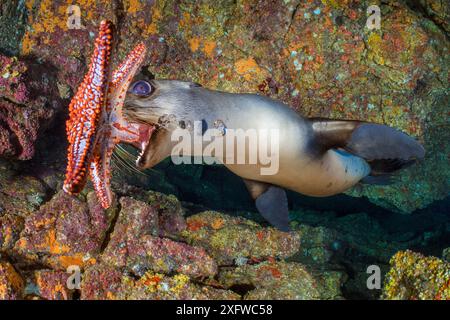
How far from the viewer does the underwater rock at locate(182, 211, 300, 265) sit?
3.71m

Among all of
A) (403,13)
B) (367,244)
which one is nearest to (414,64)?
(403,13)

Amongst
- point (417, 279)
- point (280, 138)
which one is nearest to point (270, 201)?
point (280, 138)

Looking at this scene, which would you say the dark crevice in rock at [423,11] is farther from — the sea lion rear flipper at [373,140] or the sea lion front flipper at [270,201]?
the sea lion front flipper at [270,201]

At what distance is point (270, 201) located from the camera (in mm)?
4035

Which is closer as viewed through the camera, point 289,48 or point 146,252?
point 146,252

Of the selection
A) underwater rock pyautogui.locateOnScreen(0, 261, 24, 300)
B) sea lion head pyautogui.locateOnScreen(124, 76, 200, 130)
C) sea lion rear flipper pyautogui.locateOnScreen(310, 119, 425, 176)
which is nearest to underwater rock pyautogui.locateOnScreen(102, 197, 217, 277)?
underwater rock pyautogui.locateOnScreen(0, 261, 24, 300)

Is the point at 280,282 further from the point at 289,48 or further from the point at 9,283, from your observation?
the point at 289,48

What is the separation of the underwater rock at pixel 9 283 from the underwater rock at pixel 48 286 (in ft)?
0.32

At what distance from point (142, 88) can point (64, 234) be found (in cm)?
167

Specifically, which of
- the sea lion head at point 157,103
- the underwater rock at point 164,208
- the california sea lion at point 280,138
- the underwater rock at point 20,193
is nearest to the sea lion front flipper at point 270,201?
the california sea lion at point 280,138

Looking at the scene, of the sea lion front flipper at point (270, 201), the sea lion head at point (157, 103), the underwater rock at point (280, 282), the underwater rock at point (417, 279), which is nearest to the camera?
the sea lion head at point (157, 103)

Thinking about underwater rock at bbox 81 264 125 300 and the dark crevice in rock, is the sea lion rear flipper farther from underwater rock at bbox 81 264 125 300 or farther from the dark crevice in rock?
underwater rock at bbox 81 264 125 300

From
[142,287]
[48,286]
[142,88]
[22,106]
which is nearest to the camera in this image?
[142,88]

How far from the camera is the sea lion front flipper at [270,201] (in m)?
3.98
